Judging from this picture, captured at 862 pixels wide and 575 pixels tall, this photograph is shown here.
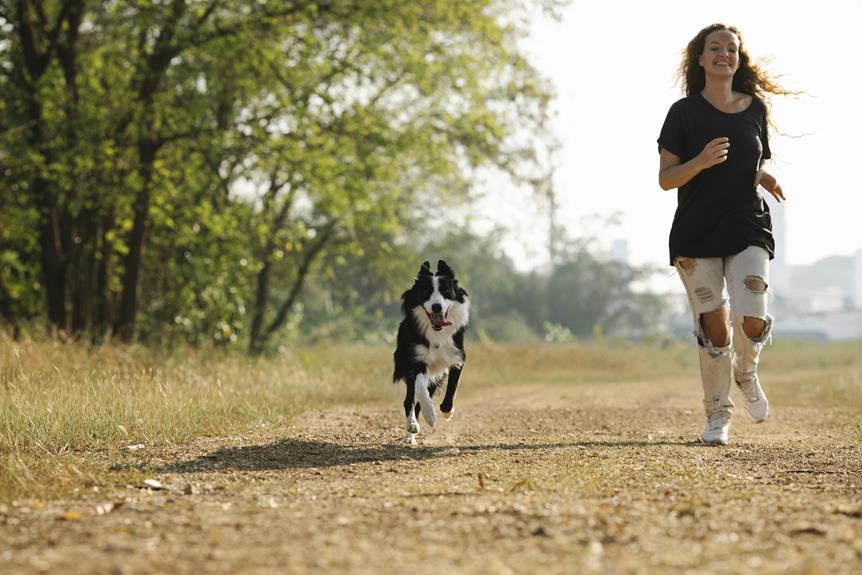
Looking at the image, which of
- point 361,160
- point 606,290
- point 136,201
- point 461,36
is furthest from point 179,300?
point 606,290

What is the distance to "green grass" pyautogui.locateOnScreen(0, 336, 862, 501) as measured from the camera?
249 inches

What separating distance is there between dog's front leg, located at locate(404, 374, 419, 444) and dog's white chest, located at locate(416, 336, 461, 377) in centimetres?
18

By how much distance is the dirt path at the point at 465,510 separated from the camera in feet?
11.7

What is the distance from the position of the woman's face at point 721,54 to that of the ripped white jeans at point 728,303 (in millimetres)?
1232

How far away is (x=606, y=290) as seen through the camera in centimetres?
5941

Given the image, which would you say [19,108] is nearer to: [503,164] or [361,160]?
[361,160]

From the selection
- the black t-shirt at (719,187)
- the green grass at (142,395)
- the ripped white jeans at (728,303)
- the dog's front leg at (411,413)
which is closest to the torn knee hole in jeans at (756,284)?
the ripped white jeans at (728,303)

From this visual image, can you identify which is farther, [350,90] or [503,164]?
[503,164]

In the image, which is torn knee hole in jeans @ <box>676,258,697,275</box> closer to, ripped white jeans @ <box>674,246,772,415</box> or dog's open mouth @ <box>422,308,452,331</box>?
ripped white jeans @ <box>674,246,772,415</box>

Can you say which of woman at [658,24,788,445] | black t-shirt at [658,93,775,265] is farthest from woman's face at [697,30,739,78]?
black t-shirt at [658,93,775,265]

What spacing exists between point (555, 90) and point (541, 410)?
29.4 ft

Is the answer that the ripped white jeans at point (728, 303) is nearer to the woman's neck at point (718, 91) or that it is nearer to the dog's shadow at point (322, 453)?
the dog's shadow at point (322, 453)

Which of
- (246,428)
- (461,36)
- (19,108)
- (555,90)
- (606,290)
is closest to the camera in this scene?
(246,428)

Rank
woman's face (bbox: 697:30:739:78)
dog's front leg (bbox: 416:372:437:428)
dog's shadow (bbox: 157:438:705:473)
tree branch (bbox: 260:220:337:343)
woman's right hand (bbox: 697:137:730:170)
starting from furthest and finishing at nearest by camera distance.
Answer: tree branch (bbox: 260:220:337:343)
dog's front leg (bbox: 416:372:437:428)
woman's face (bbox: 697:30:739:78)
woman's right hand (bbox: 697:137:730:170)
dog's shadow (bbox: 157:438:705:473)
